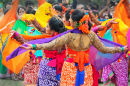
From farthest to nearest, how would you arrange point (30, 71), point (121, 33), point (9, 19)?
point (9, 19), point (121, 33), point (30, 71)

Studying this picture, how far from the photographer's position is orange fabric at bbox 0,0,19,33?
4.56 m

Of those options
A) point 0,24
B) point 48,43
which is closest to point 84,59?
point 48,43

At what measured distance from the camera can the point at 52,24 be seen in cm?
327

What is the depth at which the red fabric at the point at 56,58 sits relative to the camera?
3.30 meters

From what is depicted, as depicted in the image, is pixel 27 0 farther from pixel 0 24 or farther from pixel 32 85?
pixel 32 85

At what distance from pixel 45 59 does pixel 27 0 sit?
4.45 m

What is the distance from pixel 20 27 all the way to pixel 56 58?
6.70 ft

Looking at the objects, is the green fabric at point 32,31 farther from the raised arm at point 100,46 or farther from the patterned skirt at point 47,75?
the raised arm at point 100,46

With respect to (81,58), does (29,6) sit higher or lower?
higher

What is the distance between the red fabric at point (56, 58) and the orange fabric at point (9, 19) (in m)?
1.71

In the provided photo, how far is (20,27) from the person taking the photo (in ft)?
16.5

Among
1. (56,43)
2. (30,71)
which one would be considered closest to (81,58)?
(56,43)

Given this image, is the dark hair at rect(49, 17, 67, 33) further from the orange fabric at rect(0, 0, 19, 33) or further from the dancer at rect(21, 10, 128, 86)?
the orange fabric at rect(0, 0, 19, 33)

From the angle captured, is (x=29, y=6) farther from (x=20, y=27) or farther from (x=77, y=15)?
(x=77, y=15)
